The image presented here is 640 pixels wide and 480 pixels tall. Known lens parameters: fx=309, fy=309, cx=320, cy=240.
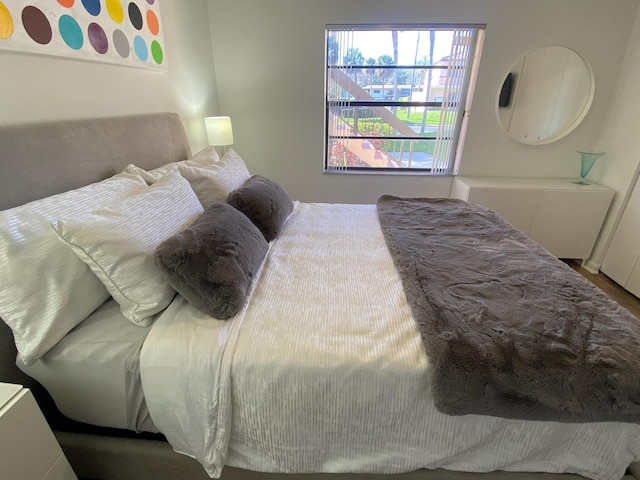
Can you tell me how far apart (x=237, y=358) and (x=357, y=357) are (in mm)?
342

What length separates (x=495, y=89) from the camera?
264 centimetres

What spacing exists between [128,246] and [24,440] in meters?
0.51

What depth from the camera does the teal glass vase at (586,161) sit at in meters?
2.52

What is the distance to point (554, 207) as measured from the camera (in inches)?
99.8

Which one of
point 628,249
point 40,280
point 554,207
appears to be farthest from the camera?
point 554,207

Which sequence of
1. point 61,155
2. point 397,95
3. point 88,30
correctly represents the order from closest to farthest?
point 61,155
point 88,30
point 397,95

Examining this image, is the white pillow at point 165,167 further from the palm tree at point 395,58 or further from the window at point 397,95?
the palm tree at point 395,58

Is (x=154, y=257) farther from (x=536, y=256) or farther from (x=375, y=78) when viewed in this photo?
(x=375, y=78)

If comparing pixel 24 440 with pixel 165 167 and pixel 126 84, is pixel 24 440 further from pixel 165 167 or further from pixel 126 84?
pixel 126 84

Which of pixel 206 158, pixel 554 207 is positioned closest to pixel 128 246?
pixel 206 158

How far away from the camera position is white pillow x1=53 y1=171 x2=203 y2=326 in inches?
34.7

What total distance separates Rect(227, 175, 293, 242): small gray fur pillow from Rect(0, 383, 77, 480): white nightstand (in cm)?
102

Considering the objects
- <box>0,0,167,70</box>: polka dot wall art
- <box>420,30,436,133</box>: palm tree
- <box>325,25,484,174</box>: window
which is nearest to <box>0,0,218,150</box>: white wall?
<box>0,0,167,70</box>: polka dot wall art

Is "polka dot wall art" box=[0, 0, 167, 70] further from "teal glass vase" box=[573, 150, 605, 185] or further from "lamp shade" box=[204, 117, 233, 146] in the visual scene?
"teal glass vase" box=[573, 150, 605, 185]
